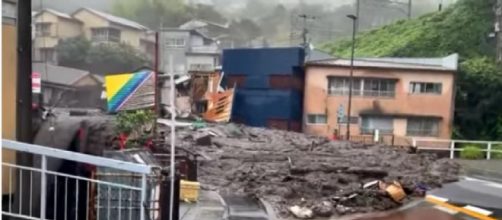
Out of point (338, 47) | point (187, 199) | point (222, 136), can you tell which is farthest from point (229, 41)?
point (187, 199)

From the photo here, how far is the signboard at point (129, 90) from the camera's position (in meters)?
4.98

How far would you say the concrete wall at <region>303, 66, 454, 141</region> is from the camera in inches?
1251

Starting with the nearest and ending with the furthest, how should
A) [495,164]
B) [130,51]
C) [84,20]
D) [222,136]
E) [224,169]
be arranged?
[84,20], [130,51], [224,169], [495,164], [222,136]

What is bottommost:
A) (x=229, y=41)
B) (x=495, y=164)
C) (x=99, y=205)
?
(x=495, y=164)

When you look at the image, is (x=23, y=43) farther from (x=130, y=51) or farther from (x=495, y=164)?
(x=495, y=164)

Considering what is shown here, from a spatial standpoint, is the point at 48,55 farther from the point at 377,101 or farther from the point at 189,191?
the point at 377,101

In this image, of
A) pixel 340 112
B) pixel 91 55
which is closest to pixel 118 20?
pixel 91 55

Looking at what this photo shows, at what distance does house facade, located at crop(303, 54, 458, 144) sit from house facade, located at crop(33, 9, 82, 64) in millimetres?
28133

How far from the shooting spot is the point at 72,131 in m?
4.89

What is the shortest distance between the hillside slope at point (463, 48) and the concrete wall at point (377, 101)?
7.02 feet

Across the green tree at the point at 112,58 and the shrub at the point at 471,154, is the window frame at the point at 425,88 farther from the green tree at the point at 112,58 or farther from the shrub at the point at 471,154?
the green tree at the point at 112,58

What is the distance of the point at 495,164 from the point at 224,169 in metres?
11.5

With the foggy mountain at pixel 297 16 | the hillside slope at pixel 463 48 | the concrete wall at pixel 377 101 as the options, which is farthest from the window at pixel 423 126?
the foggy mountain at pixel 297 16

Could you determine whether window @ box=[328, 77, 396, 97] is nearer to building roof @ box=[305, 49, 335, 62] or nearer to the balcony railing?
the balcony railing
